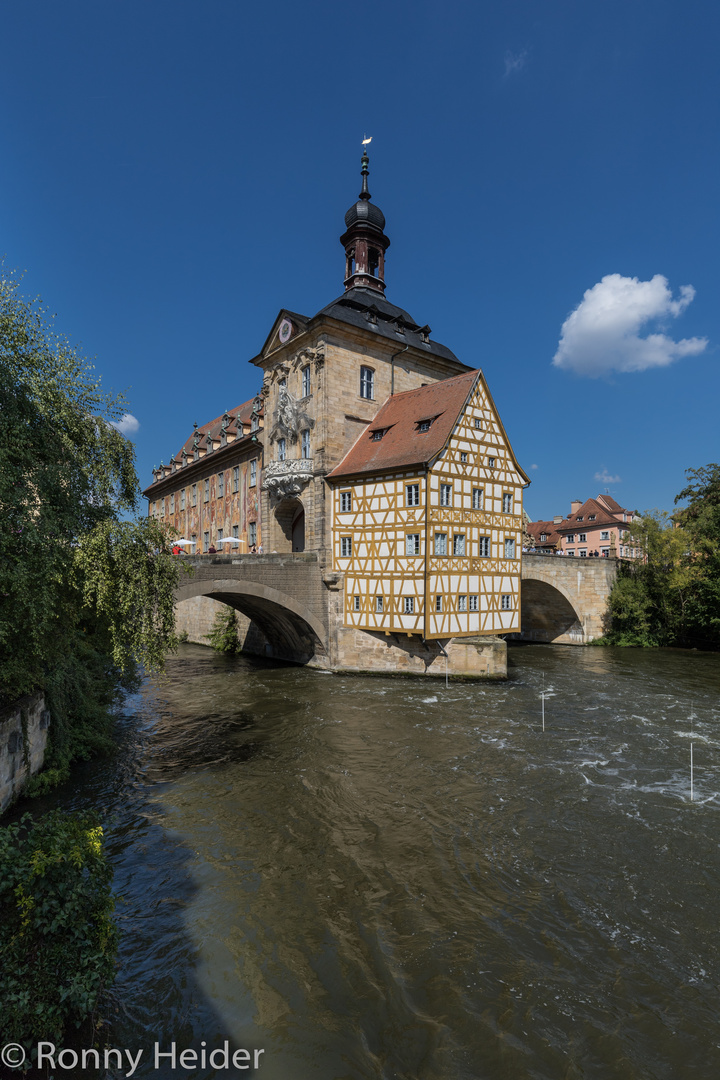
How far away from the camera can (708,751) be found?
13.2 metres

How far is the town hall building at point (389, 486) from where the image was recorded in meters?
20.5

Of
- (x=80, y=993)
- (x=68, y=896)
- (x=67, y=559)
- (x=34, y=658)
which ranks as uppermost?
(x=67, y=559)

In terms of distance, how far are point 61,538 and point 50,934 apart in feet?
18.3

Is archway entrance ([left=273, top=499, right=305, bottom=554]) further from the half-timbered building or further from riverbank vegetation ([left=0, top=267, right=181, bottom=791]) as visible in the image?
riverbank vegetation ([left=0, top=267, right=181, bottom=791])

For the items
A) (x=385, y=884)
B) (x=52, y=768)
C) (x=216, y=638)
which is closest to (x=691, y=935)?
(x=385, y=884)

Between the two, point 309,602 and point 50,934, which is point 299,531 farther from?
point 50,934

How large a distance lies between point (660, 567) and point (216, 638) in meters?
25.6

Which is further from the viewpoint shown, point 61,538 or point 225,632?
point 225,632

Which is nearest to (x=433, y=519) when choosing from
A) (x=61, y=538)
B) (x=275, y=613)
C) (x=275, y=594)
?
(x=275, y=594)

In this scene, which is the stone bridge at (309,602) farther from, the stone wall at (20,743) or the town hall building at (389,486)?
the stone wall at (20,743)

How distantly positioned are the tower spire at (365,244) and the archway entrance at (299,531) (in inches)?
530

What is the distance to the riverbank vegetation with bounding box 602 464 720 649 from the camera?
31.0m

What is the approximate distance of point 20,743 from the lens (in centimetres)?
933

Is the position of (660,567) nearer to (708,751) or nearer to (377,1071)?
(708,751)
